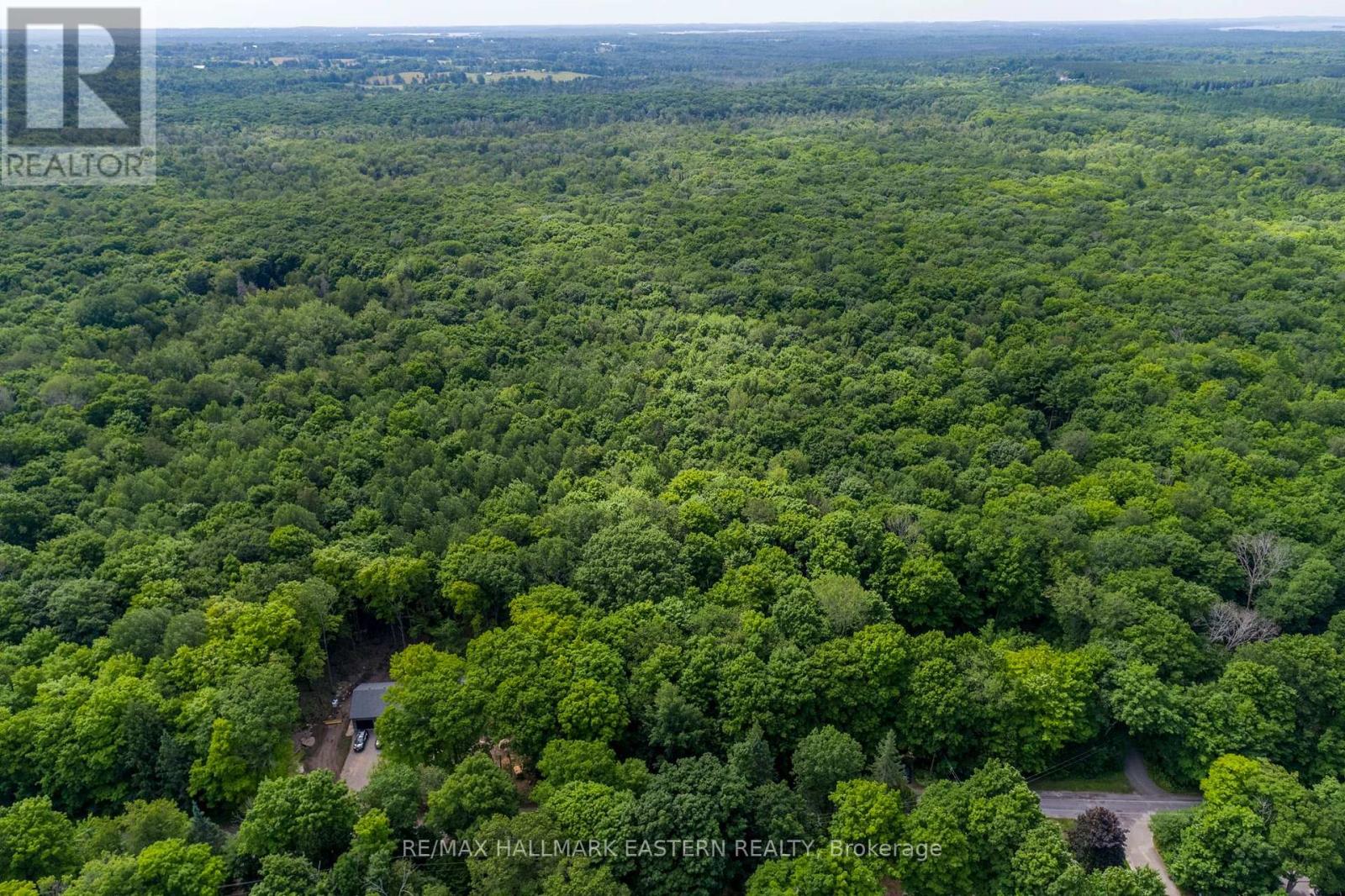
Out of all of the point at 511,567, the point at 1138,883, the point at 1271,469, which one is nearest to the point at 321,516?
the point at 511,567

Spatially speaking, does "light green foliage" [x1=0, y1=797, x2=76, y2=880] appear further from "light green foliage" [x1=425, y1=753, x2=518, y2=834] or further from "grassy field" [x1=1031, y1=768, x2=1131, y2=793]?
"grassy field" [x1=1031, y1=768, x2=1131, y2=793]

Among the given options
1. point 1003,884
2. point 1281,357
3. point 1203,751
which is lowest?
point 1003,884

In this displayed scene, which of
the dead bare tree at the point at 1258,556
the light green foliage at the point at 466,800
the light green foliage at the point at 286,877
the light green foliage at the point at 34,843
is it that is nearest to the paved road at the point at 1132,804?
the dead bare tree at the point at 1258,556

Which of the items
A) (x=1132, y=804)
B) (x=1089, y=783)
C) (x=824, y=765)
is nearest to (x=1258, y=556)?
(x=1132, y=804)

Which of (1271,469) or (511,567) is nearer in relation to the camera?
(511,567)

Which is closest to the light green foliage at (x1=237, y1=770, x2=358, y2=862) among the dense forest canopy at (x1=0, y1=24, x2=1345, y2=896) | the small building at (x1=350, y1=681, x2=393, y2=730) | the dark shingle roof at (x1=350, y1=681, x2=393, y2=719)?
the dense forest canopy at (x1=0, y1=24, x2=1345, y2=896)

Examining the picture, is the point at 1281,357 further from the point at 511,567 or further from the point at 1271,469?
the point at 511,567
